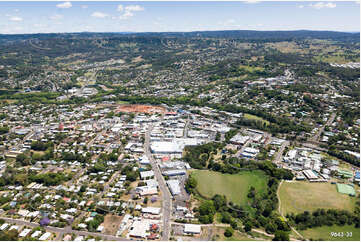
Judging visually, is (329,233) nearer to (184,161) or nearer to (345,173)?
(345,173)

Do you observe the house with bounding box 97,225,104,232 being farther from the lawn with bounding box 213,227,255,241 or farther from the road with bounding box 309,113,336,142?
the road with bounding box 309,113,336,142

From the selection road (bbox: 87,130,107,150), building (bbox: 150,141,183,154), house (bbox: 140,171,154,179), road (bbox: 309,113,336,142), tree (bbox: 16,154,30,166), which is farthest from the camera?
road (bbox: 309,113,336,142)

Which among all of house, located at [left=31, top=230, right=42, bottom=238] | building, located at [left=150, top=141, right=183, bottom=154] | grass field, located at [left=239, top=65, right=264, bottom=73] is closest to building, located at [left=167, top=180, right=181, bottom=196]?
building, located at [left=150, top=141, right=183, bottom=154]

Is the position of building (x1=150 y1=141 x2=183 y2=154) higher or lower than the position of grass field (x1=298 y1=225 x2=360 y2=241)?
higher

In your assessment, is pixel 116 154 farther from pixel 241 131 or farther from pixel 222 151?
pixel 241 131

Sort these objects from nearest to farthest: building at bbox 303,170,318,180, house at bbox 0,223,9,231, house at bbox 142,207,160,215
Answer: house at bbox 0,223,9,231 → house at bbox 142,207,160,215 → building at bbox 303,170,318,180

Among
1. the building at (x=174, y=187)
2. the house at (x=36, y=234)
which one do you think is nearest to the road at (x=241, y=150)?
the building at (x=174, y=187)

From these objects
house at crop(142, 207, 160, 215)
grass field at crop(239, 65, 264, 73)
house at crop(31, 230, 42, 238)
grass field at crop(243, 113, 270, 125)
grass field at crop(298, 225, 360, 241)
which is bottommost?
grass field at crop(298, 225, 360, 241)
